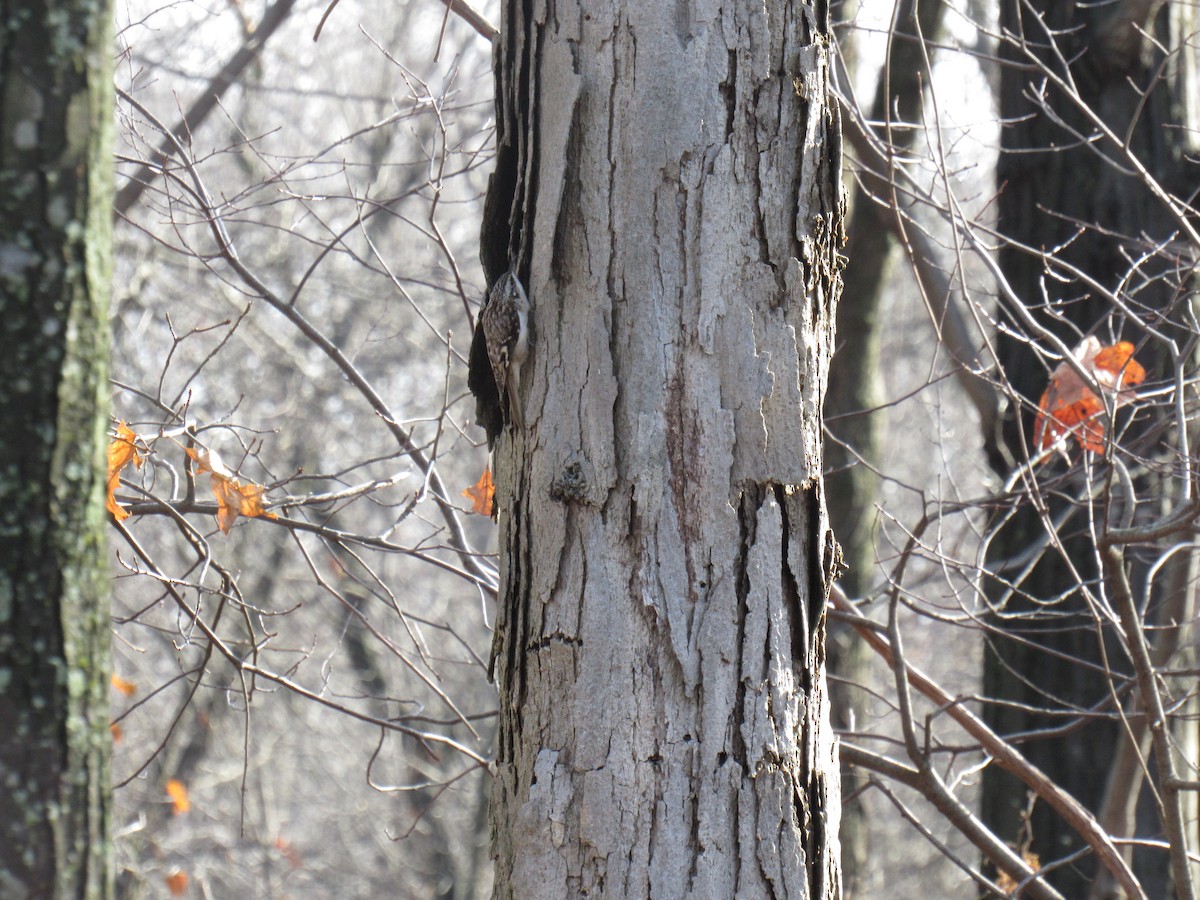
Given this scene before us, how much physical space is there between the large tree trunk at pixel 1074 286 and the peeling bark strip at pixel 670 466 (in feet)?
7.64

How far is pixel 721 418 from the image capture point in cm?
172

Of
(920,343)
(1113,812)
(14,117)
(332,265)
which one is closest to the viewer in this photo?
(14,117)

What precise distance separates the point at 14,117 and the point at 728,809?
1.25 metres

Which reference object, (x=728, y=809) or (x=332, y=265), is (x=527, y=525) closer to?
(x=728, y=809)

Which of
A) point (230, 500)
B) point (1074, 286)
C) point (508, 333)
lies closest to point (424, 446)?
point (230, 500)

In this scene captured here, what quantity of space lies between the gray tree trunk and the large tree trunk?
3.14 m

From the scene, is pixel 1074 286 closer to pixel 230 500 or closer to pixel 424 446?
pixel 424 446

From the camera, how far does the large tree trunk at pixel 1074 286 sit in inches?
154

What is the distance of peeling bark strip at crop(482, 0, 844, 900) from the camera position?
1656 mm

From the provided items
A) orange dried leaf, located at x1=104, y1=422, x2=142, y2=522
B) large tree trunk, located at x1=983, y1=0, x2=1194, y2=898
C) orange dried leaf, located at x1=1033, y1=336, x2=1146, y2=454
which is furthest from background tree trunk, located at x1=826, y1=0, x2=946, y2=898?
orange dried leaf, located at x1=104, y1=422, x2=142, y2=522

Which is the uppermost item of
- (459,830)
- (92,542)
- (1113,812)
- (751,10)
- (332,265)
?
(332,265)

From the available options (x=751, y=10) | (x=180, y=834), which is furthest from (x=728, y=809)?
(x=180, y=834)

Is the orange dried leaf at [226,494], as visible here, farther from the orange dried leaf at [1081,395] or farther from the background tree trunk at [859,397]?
the background tree trunk at [859,397]

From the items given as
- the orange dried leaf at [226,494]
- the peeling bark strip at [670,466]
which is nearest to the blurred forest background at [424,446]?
the orange dried leaf at [226,494]
